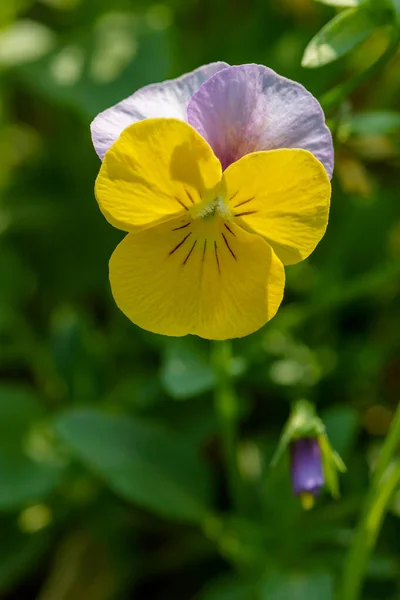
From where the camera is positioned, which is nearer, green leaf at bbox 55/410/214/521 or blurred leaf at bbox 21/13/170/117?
green leaf at bbox 55/410/214/521

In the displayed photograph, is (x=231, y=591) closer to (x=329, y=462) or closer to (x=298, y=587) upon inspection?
(x=298, y=587)

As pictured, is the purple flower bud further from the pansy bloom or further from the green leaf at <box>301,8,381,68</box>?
the green leaf at <box>301,8,381,68</box>

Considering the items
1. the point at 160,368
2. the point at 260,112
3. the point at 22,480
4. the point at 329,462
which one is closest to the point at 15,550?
the point at 22,480

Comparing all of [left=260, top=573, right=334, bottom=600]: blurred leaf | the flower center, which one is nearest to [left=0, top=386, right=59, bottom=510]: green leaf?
[left=260, top=573, right=334, bottom=600]: blurred leaf

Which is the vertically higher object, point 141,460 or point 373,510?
point 373,510

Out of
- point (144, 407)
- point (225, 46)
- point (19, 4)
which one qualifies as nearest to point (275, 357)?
point (144, 407)

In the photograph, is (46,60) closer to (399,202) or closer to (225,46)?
(225,46)
